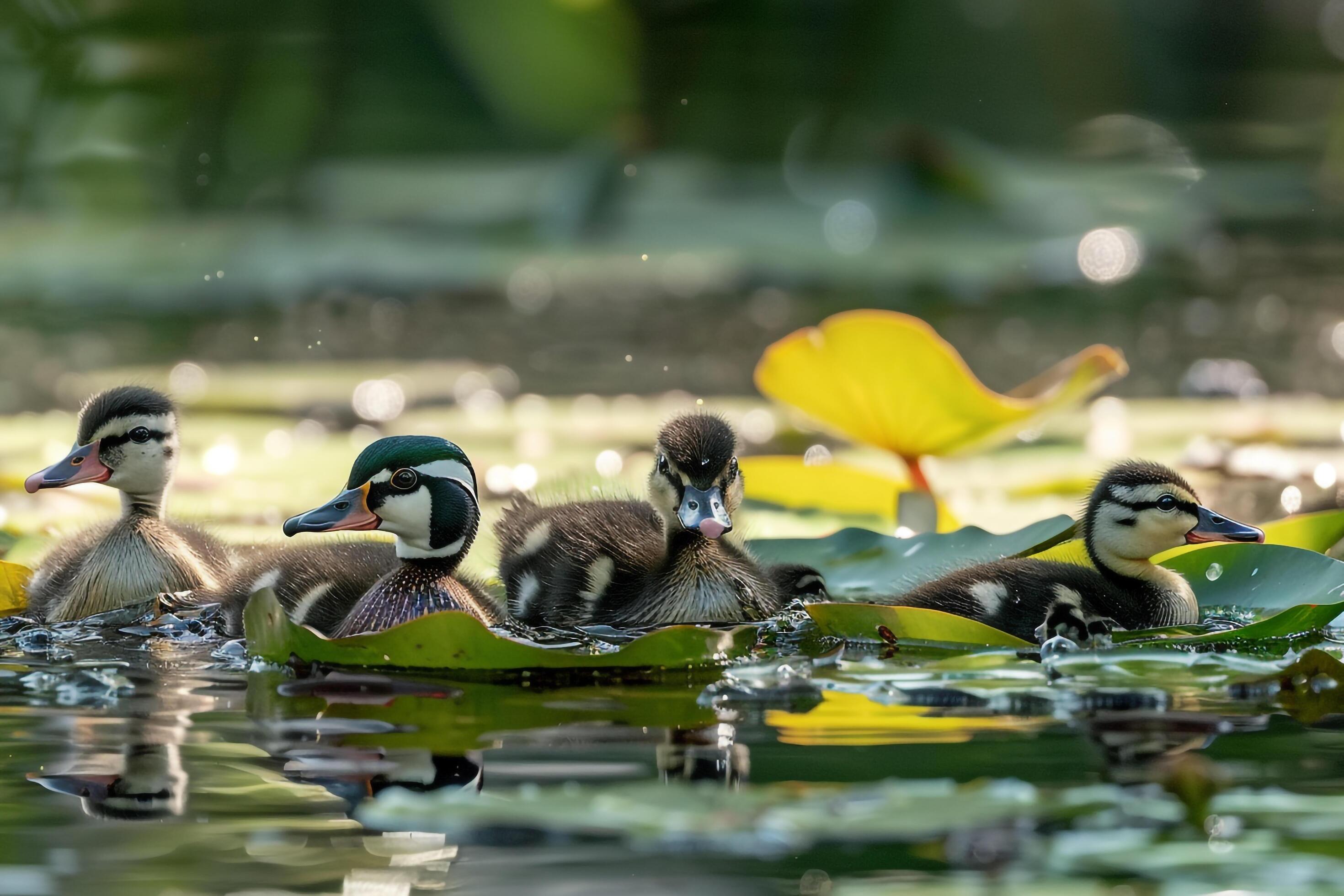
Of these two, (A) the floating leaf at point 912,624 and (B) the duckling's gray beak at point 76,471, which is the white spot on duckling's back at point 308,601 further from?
(A) the floating leaf at point 912,624

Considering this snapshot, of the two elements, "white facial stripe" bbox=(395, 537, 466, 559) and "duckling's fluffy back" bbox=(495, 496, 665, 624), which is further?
"duckling's fluffy back" bbox=(495, 496, 665, 624)

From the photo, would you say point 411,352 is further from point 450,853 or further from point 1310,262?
point 450,853

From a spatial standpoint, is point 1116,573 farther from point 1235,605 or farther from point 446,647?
point 446,647

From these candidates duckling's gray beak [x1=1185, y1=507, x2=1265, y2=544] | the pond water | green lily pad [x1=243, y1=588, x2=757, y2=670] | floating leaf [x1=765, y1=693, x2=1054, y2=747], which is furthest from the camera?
duckling's gray beak [x1=1185, y1=507, x2=1265, y2=544]

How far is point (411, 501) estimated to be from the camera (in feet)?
13.0

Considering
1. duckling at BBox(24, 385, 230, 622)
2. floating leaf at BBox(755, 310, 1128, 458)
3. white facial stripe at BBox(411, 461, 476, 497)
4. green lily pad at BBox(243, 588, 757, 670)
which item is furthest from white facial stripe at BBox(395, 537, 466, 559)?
floating leaf at BBox(755, 310, 1128, 458)

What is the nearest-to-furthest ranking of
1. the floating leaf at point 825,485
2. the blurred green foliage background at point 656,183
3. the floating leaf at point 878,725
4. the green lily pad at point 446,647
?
the floating leaf at point 878,725 < the green lily pad at point 446,647 < the floating leaf at point 825,485 < the blurred green foliage background at point 656,183

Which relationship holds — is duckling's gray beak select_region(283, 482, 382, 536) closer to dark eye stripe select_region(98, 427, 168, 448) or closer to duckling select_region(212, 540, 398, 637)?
duckling select_region(212, 540, 398, 637)

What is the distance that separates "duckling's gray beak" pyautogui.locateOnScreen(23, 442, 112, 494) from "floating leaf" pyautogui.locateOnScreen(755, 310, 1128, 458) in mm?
1805

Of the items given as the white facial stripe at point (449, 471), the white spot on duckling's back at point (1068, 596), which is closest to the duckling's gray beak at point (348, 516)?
the white facial stripe at point (449, 471)

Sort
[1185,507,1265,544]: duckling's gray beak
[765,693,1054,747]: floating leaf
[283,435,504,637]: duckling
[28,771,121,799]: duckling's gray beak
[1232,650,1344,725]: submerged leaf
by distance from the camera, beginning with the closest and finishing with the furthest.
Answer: [28,771,121,799]: duckling's gray beak, [765,693,1054,747]: floating leaf, [1232,650,1344,725]: submerged leaf, [283,435,504,637]: duckling, [1185,507,1265,544]: duckling's gray beak

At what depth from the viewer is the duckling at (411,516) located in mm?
3939

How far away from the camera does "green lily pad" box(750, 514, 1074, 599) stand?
4.53 m

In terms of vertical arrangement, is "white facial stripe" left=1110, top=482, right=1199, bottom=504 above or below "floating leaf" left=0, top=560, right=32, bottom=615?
above
